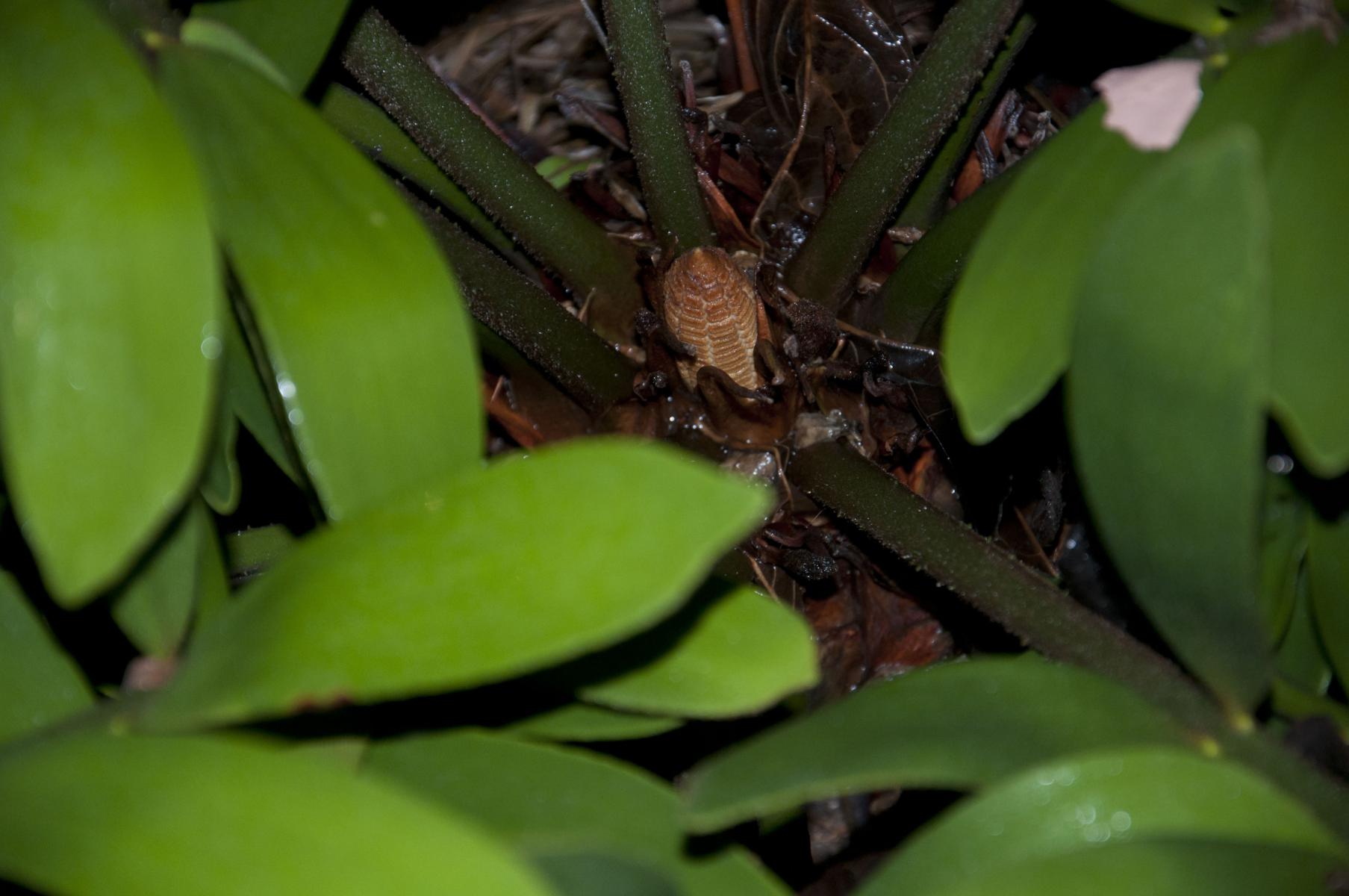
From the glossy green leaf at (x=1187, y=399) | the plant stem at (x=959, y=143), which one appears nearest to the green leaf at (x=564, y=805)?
the glossy green leaf at (x=1187, y=399)

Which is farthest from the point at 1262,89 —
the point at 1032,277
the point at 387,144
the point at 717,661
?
the point at 387,144

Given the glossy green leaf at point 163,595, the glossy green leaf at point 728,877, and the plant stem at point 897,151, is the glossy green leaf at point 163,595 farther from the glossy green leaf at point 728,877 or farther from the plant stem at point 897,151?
the plant stem at point 897,151

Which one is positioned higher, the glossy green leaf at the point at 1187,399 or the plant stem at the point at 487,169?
the glossy green leaf at the point at 1187,399

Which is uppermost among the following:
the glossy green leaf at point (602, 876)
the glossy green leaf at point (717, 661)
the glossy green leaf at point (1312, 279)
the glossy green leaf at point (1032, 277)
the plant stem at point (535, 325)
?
the glossy green leaf at point (1312, 279)

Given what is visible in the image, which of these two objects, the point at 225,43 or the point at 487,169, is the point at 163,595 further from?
the point at 487,169

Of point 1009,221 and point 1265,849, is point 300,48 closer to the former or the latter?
point 1009,221

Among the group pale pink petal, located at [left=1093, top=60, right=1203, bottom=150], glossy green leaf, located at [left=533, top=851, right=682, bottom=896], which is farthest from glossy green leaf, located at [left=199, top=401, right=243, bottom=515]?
pale pink petal, located at [left=1093, top=60, right=1203, bottom=150]

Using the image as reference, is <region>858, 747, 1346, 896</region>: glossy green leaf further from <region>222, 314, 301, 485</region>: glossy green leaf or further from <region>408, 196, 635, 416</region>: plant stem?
<region>408, 196, 635, 416</region>: plant stem

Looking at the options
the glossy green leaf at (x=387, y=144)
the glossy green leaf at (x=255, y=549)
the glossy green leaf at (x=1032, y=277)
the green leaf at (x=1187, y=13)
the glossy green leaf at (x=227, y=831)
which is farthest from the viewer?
the glossy green leaf at (x=387, y=144)
